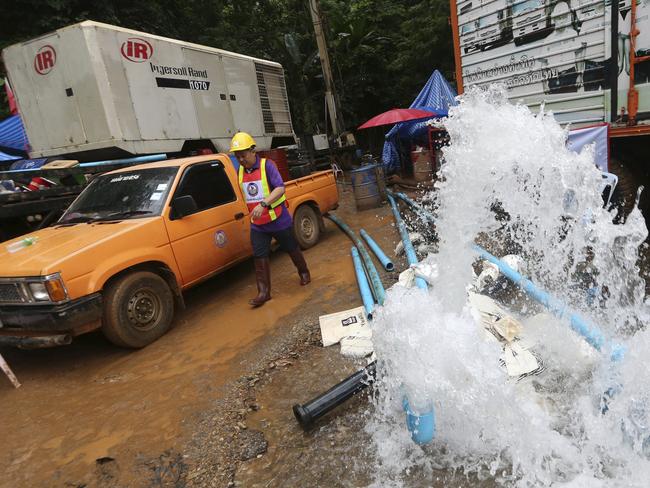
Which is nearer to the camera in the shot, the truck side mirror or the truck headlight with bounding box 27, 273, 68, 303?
the truck headlight with bounding box 27, 273, 68, 303

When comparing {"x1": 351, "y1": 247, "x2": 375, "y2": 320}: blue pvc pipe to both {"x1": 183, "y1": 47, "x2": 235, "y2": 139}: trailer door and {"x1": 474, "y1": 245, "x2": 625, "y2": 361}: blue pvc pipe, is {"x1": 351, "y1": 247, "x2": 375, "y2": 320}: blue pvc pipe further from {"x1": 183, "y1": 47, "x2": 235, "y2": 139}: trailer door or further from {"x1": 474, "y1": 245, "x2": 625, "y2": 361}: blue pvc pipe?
{"x1": 183, "y1": 47, "x2": 235, "y2": 139}: trailer door

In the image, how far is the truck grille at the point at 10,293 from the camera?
145 inches

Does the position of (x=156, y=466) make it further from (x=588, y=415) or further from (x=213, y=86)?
(x=213, y=86)

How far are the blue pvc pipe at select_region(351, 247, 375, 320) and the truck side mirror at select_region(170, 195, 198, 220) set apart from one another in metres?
1.97

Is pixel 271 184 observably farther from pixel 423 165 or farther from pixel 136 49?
pixel 423 165

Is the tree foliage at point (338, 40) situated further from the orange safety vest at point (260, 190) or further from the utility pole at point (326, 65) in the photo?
the orange safety vest at point (260, 190)

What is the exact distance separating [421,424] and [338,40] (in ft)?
61.4

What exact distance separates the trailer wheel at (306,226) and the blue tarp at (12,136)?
7.91m

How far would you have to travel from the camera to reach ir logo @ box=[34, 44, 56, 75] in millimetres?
7767

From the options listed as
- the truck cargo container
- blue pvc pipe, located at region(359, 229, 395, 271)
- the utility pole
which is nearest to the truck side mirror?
blue pvc pipe, located at region(359, 229, 395, 271)

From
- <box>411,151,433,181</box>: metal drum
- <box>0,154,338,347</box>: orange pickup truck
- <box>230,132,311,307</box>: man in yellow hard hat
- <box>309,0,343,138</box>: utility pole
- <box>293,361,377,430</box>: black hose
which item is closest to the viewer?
<box>293,361,377,430</box>: black hose

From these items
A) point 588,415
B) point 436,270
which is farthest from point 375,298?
point 588,415

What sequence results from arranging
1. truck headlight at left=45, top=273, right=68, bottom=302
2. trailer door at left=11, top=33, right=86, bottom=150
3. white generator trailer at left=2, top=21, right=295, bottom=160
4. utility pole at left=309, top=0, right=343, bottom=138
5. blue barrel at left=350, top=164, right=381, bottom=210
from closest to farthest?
truck headlight at left=45, top=273, right=68, bottom=302, white generator trailer at left=2, top=21, right=295, bottom=160, trailer door at left=11, top=33, right=86, bottom=150, blue barrel at left=350, top=164, right=381, bottom=210, utility pole at left=309, top=0, right=343, bottom=138

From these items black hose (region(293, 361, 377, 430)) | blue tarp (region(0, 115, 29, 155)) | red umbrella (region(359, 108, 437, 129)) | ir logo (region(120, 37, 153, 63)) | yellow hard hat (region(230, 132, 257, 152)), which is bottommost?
black hose (region(293, 361, 377, 430))
